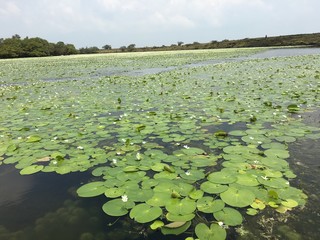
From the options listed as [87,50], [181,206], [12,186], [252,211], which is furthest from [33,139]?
[87,50]

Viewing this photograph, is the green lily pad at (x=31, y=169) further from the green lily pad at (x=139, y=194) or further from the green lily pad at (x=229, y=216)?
the green lily pad at (x=229, y=216)

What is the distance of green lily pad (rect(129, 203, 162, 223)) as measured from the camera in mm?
2999

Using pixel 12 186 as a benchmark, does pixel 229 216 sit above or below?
above

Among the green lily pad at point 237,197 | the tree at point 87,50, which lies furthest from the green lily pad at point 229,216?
the tree at point 87,50

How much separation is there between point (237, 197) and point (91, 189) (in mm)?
1937

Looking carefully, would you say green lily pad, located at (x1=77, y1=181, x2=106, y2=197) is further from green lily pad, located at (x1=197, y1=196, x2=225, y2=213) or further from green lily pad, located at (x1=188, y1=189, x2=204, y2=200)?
green lily pad, located at (x1=197, y1=196, x2=225, y2=213)

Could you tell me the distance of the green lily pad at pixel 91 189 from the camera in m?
3.64

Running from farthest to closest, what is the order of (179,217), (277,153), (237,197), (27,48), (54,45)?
(54,45) < (27,48) < (277,153) < (237,197) < (179,217)

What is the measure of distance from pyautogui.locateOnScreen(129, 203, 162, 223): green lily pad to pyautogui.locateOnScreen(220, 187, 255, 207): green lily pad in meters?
0.84

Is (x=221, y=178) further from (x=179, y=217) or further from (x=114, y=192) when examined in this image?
(x=114, y=192)

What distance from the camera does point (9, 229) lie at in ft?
10.0

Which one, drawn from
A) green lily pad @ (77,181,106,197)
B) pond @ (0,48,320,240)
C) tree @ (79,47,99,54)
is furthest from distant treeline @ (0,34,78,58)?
green lily pad @ (77,181,106,197)

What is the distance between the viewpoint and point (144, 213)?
122 inches

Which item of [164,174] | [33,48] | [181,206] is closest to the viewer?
[181,206]
